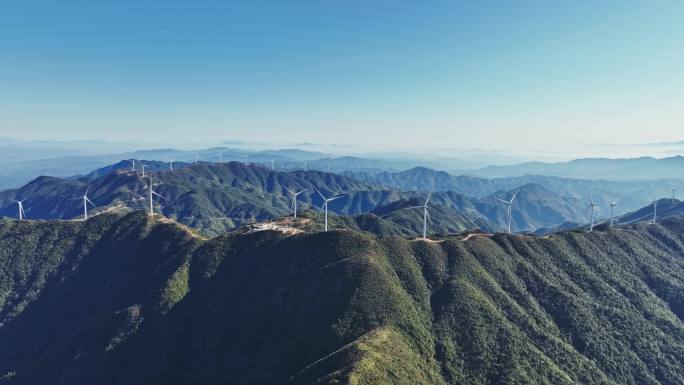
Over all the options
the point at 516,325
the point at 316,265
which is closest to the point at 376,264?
the point at 316,265

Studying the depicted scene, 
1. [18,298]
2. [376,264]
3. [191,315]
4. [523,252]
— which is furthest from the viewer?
[18,298]

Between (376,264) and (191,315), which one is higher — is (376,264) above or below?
above

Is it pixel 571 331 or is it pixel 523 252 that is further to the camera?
pixel 523 252

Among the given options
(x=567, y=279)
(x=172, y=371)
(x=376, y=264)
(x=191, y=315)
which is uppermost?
(x=376, y=264)

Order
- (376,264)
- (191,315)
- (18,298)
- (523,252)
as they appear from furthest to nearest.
→ (18,298), (523,252), (191,315), (376,264)

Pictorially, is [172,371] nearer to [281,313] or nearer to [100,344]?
[100,344]

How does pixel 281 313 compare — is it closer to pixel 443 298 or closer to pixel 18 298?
pixel 443 298

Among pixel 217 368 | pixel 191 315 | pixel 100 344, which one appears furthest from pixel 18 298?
pixel 217 368
